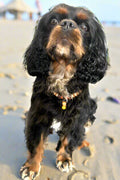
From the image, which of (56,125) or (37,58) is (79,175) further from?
(37,58)

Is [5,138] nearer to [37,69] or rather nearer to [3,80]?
[37,69]

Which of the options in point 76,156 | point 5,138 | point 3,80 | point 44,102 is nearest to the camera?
point 44,102

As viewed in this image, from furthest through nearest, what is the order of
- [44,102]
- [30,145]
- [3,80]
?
[3,80] → [30,145] → [44,102]

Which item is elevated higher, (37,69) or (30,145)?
(37,69)

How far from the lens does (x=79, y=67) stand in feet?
6.70

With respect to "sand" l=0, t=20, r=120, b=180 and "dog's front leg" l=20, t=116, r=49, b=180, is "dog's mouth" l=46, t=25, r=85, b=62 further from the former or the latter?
"sand" l=0, t=20, r=120, b=180

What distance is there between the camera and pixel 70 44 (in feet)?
5.94

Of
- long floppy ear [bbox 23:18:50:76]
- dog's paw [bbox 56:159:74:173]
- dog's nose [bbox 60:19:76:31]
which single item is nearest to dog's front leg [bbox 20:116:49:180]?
dog's paw [bbox 56:159:74:173]

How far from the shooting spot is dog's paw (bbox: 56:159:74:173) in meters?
2.07

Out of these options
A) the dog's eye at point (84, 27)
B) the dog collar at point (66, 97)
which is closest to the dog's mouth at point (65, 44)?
the dog's eye at point (84, 27)

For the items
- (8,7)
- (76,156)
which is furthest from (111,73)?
(8,7)

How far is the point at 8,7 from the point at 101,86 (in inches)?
1087

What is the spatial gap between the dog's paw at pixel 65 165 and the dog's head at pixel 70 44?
86 cm

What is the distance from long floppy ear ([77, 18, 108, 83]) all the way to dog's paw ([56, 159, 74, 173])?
0.86 m
